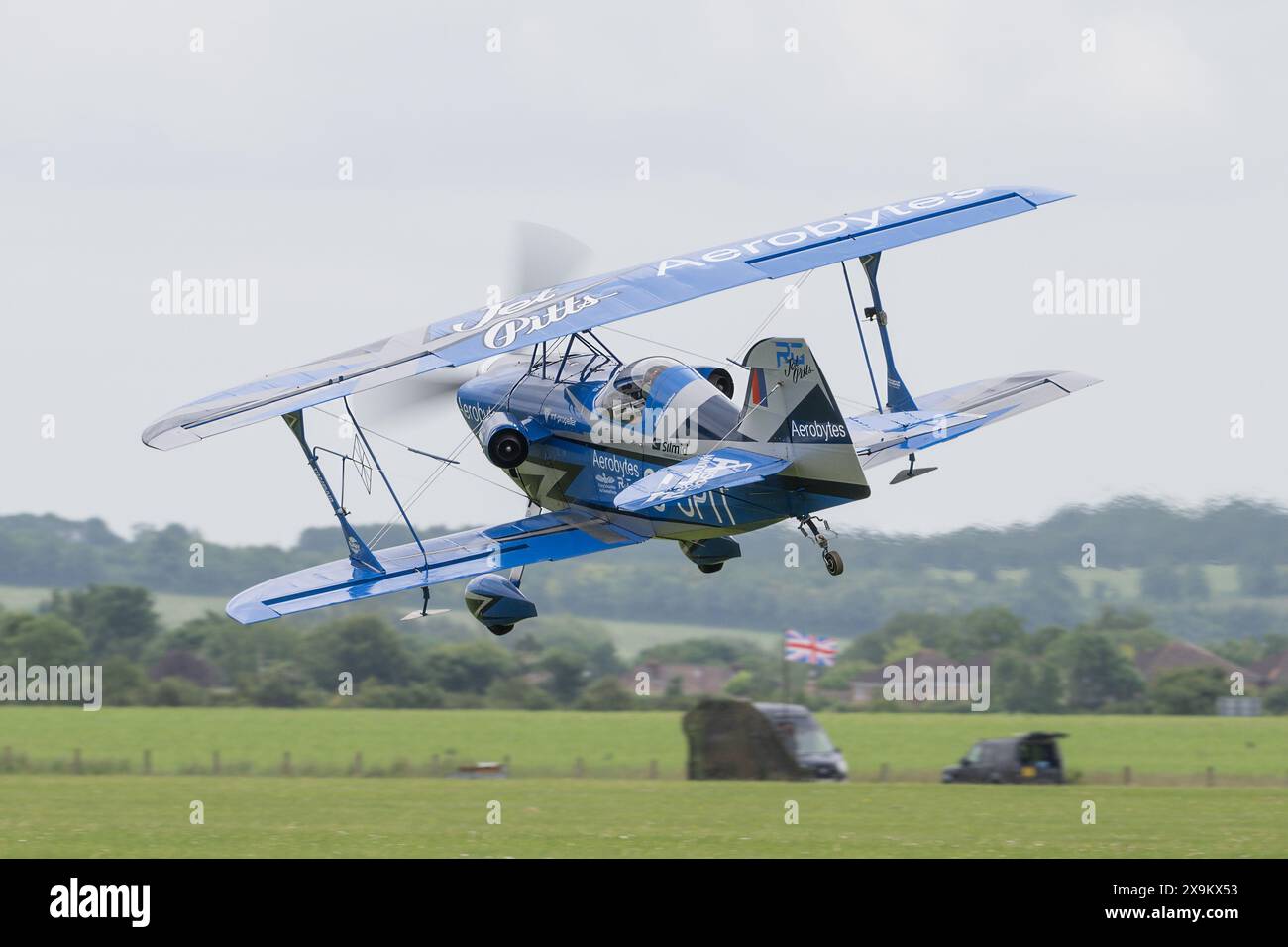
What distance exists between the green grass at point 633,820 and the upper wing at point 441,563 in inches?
341

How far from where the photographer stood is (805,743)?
4544cm

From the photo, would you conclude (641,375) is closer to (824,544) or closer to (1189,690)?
(824,544)

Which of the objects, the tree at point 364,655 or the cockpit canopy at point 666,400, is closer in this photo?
the cockpit canopy at point 666,400

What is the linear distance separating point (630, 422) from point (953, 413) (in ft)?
13.3

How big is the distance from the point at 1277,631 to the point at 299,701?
1575 inches

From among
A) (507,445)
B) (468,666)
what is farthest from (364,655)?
(507,445)

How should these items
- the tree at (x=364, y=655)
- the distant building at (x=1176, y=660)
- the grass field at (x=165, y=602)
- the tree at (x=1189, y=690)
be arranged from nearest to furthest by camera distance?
1. the tree at (x=1189, y=690)
2. the distant building at (x=1176, y=660)
3. the tree at (x=364, y=655)
4. the grass field at (x=165, y=602)

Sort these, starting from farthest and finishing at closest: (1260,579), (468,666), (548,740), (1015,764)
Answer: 1. (468,666)
2. (1260,579)
3. (548,740)
4. (1015,764)

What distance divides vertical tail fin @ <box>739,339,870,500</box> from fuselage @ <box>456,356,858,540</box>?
0.22 m

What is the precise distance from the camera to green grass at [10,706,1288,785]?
57000 mm

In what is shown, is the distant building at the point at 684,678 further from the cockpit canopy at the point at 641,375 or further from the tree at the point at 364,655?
the cockpit canopy at the point at 641,375

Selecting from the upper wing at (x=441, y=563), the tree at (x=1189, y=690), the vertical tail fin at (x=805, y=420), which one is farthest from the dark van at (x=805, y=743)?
the tree at (x=1189, y=690)

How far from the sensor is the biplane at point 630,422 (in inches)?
798
